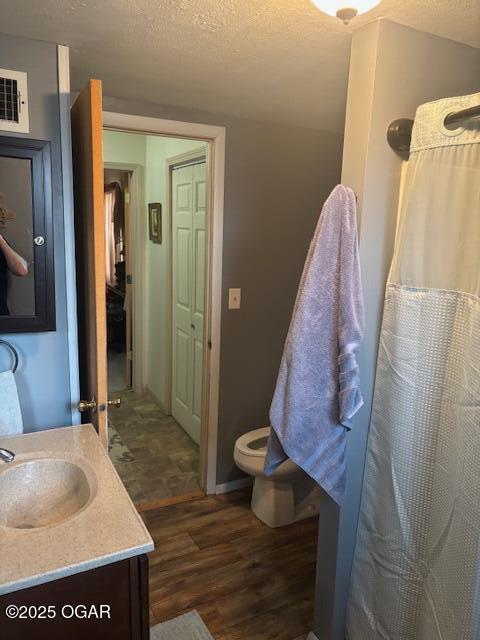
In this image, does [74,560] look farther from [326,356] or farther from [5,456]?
[326,356]

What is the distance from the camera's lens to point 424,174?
132cm

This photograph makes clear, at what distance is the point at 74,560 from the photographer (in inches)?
38.3

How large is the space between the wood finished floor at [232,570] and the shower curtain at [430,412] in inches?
19.3

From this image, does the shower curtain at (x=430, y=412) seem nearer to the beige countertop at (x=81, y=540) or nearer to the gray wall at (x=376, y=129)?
the gray wall at (x=376, y=129)

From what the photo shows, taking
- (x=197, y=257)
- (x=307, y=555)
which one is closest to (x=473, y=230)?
(x=307, y=555)

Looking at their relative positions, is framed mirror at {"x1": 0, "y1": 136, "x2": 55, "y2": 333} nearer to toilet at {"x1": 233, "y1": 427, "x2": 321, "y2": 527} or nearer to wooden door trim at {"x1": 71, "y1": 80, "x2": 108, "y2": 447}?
wooden door trim at {"x1": 71, "y1": 80, "x2": 108, "y2": 447}

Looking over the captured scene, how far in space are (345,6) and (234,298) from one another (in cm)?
171

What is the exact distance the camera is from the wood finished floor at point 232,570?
188cm

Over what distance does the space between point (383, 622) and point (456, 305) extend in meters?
1.09

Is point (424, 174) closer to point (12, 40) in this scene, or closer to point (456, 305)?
point (456, 305)

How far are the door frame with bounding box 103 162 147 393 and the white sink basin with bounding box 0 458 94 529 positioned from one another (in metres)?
2.85

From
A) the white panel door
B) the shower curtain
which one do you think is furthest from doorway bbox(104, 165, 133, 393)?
the shower curtain

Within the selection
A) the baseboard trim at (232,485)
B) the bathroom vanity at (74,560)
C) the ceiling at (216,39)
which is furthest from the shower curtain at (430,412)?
the baseboard trim at (232,485)

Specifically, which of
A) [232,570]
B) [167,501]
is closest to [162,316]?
[167,501]
